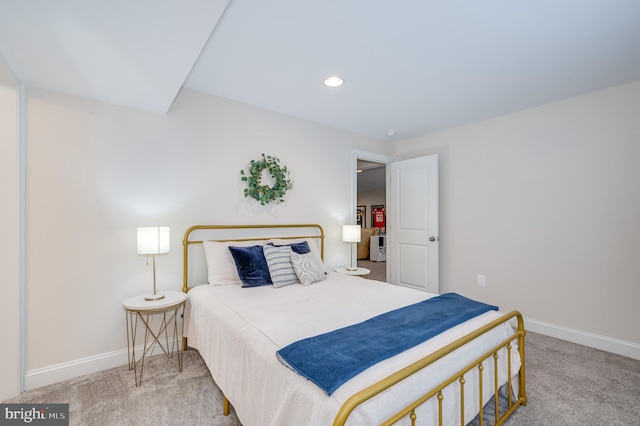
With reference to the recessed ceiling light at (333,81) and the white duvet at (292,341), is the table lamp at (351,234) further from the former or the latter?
the recessed ceiling light at (333,81)

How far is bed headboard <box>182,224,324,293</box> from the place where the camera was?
2.75m

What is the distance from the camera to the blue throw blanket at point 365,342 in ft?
3.85

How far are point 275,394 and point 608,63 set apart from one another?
10.9ft

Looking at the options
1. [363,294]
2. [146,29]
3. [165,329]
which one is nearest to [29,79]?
[146,29]

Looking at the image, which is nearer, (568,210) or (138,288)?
(138,288)

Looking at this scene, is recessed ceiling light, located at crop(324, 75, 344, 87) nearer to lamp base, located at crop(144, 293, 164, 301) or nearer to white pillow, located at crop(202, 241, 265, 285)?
white pillow, located at crop(202, 241, 265, 285)

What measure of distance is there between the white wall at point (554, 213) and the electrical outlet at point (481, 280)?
6cm

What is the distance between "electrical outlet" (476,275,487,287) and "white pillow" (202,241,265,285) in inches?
114

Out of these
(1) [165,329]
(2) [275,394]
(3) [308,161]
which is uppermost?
(3) [308,161]

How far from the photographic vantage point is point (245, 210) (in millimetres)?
3150

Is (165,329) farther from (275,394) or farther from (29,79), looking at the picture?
(29,79)

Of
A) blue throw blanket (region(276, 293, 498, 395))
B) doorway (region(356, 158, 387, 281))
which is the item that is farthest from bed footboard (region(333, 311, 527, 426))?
doorway (region(356, 158, 387, 281))

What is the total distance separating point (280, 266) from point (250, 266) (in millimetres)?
263

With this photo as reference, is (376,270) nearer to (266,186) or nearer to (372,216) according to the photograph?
(372,216)
